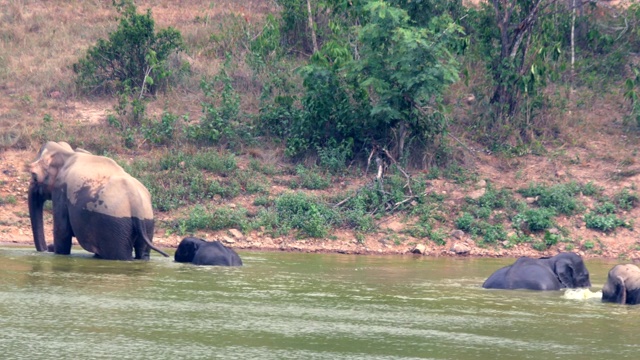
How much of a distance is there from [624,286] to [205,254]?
5.44 meters

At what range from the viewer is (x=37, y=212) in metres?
15.6

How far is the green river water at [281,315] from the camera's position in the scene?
8.94m

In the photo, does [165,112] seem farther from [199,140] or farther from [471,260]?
[471,260]

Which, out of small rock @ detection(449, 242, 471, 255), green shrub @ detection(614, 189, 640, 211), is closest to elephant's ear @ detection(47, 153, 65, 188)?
small rock @ detection(449, 242, 471, 255)

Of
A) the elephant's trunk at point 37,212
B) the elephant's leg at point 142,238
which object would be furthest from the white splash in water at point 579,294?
the elephant's trunk at point 37,212

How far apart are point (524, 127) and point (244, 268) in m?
9.13

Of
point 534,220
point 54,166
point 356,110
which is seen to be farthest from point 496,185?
point 54,166

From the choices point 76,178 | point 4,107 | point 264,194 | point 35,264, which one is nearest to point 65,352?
point 35,264

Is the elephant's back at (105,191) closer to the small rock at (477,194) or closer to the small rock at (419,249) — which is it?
the small rock at (419,249)

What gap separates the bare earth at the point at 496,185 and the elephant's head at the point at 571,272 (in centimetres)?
412

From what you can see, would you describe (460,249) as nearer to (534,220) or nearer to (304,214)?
(534,220)

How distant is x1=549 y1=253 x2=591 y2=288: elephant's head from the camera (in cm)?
1336

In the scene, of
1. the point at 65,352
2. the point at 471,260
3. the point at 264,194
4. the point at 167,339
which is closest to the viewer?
the point at 65,352

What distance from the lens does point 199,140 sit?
815 inches
